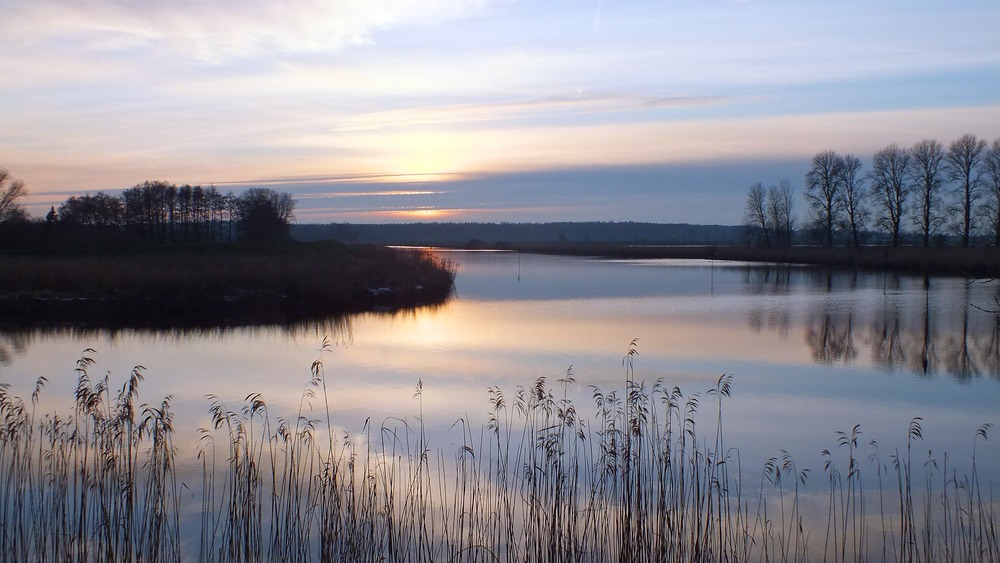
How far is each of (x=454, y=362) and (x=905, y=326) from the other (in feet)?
36.3

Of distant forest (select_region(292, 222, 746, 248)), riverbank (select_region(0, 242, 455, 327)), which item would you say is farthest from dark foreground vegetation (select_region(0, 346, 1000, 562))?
distant forest (select_region(292, 222, 746, 248))

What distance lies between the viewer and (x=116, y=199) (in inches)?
1949

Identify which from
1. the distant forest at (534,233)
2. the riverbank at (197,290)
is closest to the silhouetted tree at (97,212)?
the riverbank at (197,290)

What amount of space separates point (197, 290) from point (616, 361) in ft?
48.5

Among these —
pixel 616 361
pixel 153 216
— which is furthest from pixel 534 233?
pixel 616 361

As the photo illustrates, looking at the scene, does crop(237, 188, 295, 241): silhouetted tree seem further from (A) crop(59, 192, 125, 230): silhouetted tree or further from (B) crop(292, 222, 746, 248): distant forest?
(B) crop(292, 222, 746, 248): distant forest

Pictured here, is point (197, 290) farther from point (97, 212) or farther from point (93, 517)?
point (97, 212)

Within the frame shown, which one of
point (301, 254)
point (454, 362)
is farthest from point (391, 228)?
point (454, 362)

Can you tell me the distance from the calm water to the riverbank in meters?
2.56

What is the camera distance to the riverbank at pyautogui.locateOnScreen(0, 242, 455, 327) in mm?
20547

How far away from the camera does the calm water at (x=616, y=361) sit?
30.5ft

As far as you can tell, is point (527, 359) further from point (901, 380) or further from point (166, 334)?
point (166, 334)

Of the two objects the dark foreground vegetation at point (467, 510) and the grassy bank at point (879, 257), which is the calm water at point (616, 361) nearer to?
the dark foreground vegetation at point (467, 510)

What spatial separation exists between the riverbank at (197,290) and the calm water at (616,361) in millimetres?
2556
